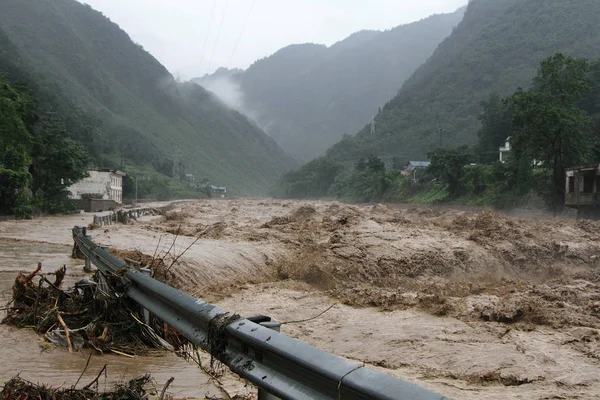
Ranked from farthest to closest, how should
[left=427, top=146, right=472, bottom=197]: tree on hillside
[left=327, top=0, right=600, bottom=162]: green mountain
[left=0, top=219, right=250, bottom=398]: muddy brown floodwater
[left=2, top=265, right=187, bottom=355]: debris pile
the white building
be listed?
[left=327, top=0, right=600, bottom=162]: green mountain < the white building < [left=427, top=146, right=472, bottom=197]: tree on hillside < [left=2, top=265, right=187, bottom=355]: debris pile < [left=0, top=219, right=250, bottom=398]: muddy brown floodwater

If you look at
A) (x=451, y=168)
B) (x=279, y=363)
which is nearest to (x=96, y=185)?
(x=451, y=168)

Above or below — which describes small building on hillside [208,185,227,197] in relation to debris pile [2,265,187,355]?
below

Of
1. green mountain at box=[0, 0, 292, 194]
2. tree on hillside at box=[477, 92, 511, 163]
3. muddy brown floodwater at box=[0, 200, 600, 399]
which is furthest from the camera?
green mountain at box=[0, 0, 292, 194]

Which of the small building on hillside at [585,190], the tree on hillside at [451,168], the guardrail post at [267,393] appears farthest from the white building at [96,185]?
the guardrail post at [267,393]

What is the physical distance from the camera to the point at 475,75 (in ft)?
380

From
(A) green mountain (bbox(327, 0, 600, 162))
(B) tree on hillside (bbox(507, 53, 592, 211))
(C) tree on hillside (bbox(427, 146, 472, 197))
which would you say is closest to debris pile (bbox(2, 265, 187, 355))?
(B) tree on hillside (bbox(507, 53, 592, 211))

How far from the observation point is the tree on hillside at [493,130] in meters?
65.2

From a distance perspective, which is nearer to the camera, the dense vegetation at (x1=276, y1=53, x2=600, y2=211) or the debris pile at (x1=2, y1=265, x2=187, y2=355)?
the debris pile at (x1=2, y1=265, x2=187, y2=355)

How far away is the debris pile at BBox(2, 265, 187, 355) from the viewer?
396 cm

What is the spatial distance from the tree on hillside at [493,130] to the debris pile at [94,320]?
2586 inches

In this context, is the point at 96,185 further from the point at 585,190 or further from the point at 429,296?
the point at 429,296

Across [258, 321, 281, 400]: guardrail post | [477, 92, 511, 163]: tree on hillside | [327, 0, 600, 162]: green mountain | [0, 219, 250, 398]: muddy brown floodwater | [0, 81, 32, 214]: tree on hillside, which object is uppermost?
[327, 0, 600, 162]: green mountain

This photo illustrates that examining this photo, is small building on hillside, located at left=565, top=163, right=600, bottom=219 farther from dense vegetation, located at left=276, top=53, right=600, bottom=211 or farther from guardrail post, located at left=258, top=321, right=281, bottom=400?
guardrail post, located at left=258, top=321, right=281, bottom=400

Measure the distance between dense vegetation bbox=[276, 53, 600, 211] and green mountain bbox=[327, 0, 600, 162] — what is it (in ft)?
127
